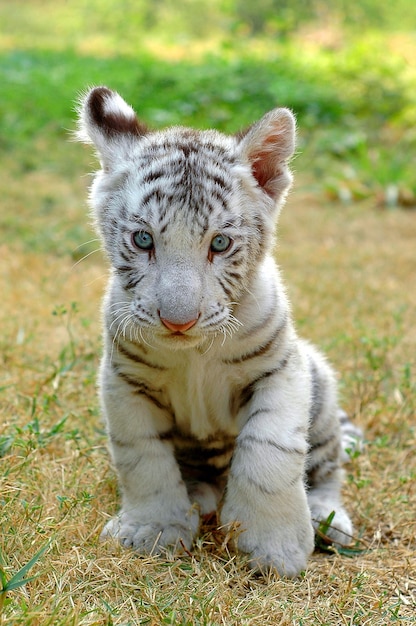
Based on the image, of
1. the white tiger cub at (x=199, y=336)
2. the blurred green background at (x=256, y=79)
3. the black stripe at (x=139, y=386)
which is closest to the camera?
the white tiger cub at (x=199, y=336)

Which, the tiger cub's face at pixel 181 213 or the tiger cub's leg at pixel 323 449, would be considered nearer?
the tiger cub's face at pixel 181 213

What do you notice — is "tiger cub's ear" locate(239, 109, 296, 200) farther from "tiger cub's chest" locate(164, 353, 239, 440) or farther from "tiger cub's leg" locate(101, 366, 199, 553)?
"tiger cub's leg" locate(101, 366, 199, 553)

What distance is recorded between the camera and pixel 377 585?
312cm

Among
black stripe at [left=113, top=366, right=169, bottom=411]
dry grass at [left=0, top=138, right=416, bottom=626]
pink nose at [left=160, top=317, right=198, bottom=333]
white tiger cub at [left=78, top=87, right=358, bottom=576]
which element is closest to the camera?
dry grass at [left=0, top=138, right=416, bottom=626]

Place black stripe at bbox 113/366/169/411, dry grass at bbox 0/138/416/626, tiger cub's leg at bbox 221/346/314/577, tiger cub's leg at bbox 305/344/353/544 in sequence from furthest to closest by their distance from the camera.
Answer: tiger cub's leg at bbox 305/344/353/544 < black stripe at bbox 113/366/169/411 < tiger cub's leg at bbox 221/346/314/577 < dry grass at bbox 0/138/416/626

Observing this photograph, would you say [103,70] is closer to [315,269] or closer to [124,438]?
[315,269]

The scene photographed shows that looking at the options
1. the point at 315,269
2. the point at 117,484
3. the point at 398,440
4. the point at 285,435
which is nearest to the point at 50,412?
the point at 117,484

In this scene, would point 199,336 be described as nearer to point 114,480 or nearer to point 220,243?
point 220,243

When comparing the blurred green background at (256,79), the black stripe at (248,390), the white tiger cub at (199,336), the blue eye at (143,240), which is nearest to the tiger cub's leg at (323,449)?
the white tiger cub at (199,336)

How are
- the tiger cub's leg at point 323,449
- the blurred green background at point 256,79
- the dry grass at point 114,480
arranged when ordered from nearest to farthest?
the dry grass at point 114,480 < the tiger cub's leg at point 323,449 < the blurred green background at point 256,79

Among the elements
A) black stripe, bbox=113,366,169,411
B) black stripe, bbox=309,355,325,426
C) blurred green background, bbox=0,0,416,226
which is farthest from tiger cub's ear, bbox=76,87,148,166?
blurred green background, bbox=0,0,416,226

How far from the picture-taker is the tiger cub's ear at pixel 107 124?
3453 mm

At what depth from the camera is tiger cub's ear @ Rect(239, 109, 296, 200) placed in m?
3.36

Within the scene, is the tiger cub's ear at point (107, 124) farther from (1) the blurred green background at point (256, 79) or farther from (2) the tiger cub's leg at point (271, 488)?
(1) the blurred green background at point (256, 79)
